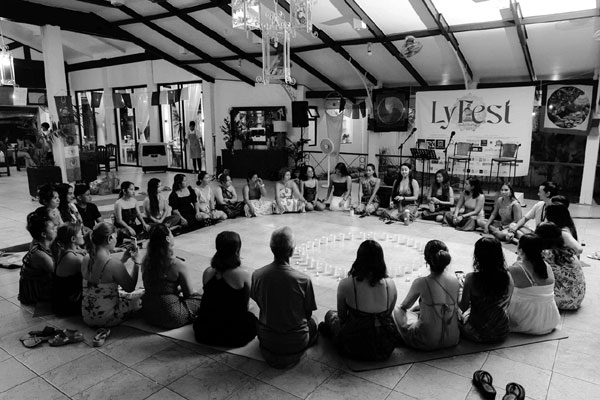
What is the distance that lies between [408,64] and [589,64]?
3428 mm

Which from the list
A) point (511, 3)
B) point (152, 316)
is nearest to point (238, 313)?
point (152, 316)

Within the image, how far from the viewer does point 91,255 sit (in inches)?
128

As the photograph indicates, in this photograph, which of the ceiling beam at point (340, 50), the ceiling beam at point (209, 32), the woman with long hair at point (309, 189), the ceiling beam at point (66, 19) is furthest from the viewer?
the ceiling beam at point (209, 32)

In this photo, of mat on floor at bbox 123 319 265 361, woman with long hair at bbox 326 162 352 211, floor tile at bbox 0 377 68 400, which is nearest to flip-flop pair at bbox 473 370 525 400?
mat on floor at bbox 123 319 265 361

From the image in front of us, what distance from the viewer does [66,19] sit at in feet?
31.6

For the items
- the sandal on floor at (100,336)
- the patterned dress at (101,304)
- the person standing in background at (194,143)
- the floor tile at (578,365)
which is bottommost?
the floor tile at (578,365)

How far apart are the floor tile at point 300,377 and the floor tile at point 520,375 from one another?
1.04m

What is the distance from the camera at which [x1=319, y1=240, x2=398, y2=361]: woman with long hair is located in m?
2.73

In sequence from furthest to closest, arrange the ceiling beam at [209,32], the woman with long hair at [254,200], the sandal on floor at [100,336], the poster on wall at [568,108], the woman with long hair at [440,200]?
the ceiling beam at [209,32], the poster on wall at [568,108], the woman with long hair at [254,200], the woman with long hair at [440,200], the sandal on floor at [100,336]

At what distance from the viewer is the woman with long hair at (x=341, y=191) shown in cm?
787

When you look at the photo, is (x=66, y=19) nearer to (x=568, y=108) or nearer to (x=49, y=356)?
(x=49, y=356)

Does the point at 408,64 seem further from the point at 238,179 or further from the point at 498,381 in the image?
the point at 498,381

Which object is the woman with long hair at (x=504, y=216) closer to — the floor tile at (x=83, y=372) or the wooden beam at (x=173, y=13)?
the floor tile at (x=83, y=372)

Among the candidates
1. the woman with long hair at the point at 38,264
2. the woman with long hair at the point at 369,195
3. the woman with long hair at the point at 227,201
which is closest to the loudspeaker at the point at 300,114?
the woman with long hair at the point at 369,195
